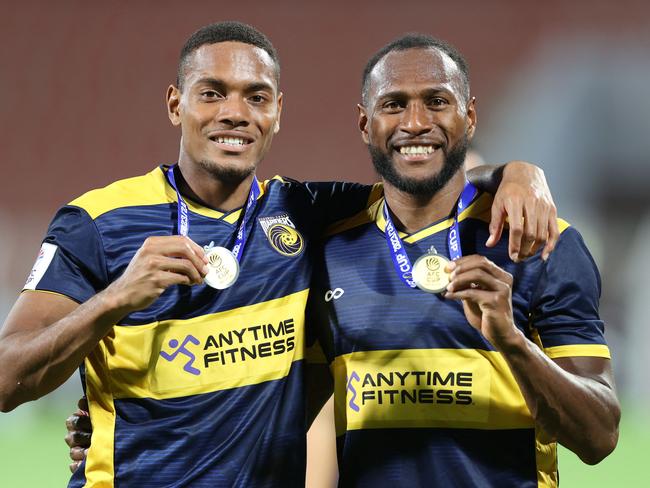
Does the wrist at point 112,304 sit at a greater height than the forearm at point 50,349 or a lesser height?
greater

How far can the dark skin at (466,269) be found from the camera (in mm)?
2211

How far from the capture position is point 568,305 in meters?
2.58

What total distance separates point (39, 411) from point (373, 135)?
6408 millimetres

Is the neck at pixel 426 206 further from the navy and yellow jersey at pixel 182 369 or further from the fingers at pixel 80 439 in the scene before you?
the fingers at pixel 80 439

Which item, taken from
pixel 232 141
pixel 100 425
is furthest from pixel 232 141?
pixel 100 425

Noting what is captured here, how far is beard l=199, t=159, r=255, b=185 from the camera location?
9.46ft

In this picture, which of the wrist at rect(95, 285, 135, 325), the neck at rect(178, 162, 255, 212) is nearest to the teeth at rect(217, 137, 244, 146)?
the neck at rect(178, 162, 255, 212)

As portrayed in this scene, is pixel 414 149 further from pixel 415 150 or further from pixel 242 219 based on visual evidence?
pixel 242 219

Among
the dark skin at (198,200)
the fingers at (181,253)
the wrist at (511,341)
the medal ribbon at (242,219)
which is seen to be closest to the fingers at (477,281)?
the wrist at (511,341)

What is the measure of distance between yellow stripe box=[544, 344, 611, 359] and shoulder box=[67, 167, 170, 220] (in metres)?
1.18

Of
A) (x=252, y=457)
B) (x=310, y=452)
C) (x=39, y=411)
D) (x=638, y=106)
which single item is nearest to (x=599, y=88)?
(x=638, y=106)

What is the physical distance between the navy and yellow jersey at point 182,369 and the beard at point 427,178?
44 cm

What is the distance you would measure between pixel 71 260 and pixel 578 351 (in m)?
1.38

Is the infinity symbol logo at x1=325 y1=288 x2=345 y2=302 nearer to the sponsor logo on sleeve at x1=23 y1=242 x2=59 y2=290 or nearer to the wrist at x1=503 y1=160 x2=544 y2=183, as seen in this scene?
the wrist at x1=503 y1=160 x2=544 y2=183
